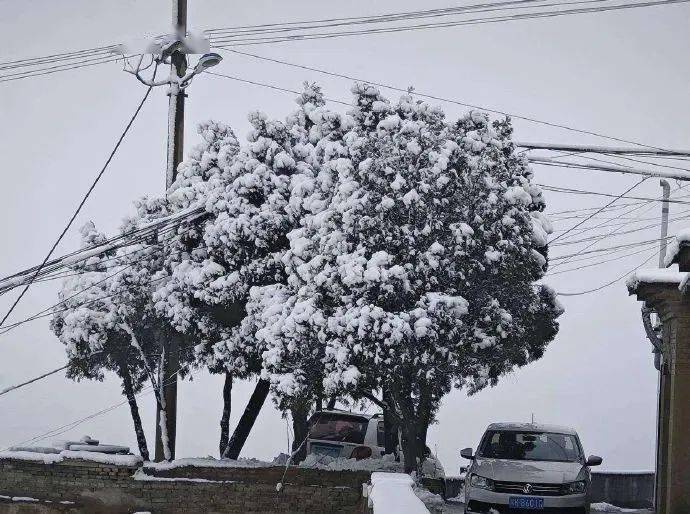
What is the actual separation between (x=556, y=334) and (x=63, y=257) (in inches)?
380

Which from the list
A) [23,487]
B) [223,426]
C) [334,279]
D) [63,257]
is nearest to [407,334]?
[334,279]

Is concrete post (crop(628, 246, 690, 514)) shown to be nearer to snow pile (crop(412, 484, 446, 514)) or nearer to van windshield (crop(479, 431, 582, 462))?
van windshield (crop(479, 431, 582, 462))

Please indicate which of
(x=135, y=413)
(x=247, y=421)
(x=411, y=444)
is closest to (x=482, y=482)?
(x=411, y=444)

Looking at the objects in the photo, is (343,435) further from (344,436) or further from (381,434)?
(381,434)

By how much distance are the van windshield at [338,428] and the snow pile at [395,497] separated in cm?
896

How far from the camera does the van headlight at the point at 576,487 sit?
46.5 feet

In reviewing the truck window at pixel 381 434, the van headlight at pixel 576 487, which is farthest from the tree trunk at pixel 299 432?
the van headlight at pixel 576 487

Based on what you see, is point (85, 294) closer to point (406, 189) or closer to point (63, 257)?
point (63, 257)

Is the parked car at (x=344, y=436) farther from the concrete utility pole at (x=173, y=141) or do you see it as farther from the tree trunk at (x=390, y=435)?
the concrete utility pole at (x=173, y=141)

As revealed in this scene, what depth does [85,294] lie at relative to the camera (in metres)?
23.1

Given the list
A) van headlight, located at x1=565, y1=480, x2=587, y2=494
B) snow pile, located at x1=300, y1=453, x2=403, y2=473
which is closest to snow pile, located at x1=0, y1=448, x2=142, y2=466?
snow pile, located at x1=300, y1=453, x2=403, y2=473

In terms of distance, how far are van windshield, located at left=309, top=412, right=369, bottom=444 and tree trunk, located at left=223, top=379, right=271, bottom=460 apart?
1.83m

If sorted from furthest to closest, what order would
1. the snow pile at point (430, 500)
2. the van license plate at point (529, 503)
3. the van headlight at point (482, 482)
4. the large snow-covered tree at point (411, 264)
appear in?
1. the large snow-covered tree at point (411, 264)
2. the snow pile at point (430, 500)
3. the van headlight at point (482, 482)
4. the van license plate at point (529, 503)

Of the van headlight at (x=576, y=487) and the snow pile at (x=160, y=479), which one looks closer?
the van headlight at (x=576, y=487)
